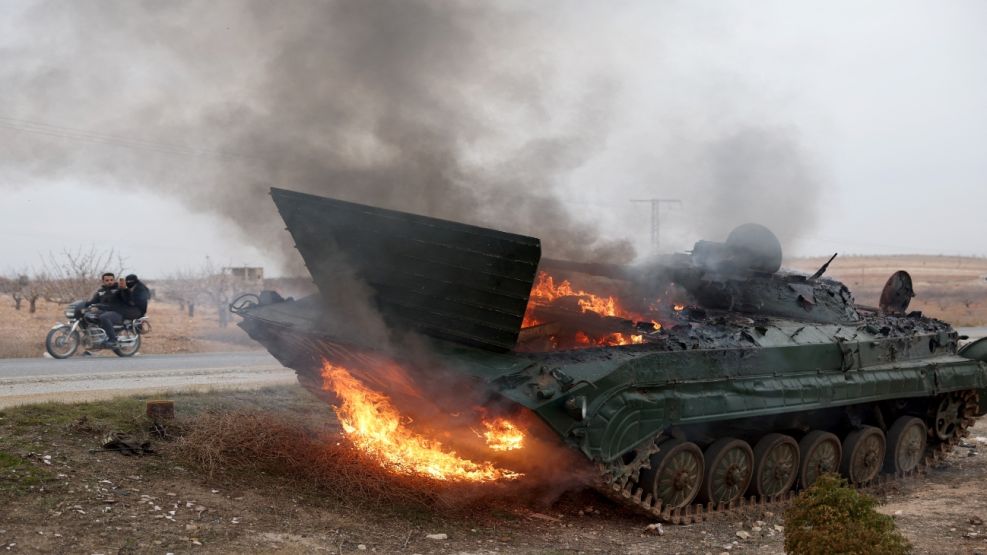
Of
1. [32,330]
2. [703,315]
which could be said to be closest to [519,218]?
[703,315]

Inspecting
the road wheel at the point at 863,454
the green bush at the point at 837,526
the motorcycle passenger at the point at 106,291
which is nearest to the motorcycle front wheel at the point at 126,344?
the motorcycle passenger at the point at 106,291

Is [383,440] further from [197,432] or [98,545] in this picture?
[98,545]

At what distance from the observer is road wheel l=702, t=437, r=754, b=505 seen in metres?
9.44

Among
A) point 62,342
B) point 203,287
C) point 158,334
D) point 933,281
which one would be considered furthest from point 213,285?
point 933,281

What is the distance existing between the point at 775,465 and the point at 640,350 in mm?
2603

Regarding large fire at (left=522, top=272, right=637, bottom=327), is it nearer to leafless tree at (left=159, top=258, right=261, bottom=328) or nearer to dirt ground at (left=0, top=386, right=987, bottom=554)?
dirt ground at (left=0, top=386, right=987, bottom=554)

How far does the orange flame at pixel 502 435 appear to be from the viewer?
7.99 metres

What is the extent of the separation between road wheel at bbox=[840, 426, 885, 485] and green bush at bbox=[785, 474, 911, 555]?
4973 millimetres

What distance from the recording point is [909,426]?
1209cm

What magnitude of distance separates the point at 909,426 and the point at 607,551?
5.97 meters

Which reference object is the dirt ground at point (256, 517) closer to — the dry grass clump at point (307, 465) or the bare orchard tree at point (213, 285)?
the dry grass clump at point (307, 465)

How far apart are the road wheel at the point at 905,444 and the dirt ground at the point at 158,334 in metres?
15.7

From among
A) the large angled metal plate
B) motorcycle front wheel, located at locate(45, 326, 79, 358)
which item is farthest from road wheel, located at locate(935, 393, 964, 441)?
motorcycle front wheel, located at locate(45, 326, 79, 358)

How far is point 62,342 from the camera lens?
18.1 metres
